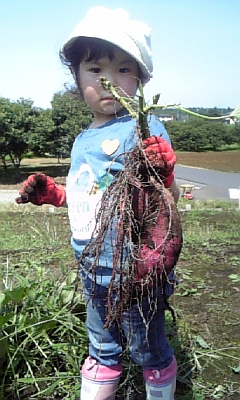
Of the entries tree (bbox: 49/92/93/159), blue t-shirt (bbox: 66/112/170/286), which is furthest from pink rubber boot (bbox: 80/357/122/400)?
tree (bbox: 49/92/93/159)

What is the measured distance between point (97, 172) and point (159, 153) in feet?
0.86

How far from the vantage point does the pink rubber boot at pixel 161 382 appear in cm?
135

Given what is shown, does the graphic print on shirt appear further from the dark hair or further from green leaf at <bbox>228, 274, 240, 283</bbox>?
green leaf at <bbox>228, 274, 240, 283</bbox>

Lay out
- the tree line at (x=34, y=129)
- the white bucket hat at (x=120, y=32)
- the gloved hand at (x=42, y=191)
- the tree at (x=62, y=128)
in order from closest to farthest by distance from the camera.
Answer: the white bucket hat at (x=120, y=32) < the gloved hand at (x=42, y=191) < the tree at (x=62, y=128) < the tree line at (x=34, y=129)

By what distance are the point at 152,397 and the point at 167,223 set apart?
57 cm

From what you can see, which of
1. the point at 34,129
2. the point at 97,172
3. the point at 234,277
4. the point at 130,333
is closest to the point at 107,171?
the point at 97,172

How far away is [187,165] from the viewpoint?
11.0 m

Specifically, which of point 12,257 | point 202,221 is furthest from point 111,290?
point 202,221

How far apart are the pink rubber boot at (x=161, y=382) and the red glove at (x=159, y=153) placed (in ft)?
1.99

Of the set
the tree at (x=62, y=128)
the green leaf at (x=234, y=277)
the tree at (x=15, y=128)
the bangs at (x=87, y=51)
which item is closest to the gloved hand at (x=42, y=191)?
the bangs at (x=87, y=51)

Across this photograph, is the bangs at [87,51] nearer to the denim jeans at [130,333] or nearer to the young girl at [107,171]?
the young girl at [107,171]

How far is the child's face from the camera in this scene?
130 centimetres

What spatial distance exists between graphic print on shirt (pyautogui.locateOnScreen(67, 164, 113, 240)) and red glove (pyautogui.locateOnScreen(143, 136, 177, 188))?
0.19m

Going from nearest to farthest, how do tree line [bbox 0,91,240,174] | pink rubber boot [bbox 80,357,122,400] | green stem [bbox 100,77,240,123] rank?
1. green stem [bbox 100,77,240,123]
2. pink rubber boot [bbox 80,357,122,400]
3. tree line [bbox 0,91,240,174]
